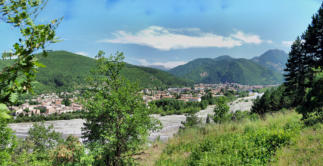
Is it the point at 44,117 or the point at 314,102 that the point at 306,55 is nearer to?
the point at 314,102

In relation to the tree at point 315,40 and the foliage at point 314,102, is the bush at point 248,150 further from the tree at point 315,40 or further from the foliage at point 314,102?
the tree at point 315,40

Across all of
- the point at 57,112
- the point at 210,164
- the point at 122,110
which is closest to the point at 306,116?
the point at 210,164

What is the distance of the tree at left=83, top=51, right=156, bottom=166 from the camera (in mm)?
6770

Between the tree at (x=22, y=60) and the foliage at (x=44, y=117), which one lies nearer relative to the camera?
the tree at (x=22, y=60)

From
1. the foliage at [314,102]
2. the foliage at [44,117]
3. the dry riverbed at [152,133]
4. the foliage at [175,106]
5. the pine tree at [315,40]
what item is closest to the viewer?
the foliage at [314,102]

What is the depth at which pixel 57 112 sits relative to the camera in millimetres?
80250

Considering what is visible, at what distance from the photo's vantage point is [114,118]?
7.00 metres

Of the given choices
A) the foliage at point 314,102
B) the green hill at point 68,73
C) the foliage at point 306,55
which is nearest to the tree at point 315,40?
the foliage at point 306,55

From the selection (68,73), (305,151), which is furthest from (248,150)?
(68,73)

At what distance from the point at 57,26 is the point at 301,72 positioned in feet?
125

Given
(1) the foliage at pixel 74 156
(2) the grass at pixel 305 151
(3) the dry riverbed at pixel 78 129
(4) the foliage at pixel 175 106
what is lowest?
(3) the dry riverbed at pixel 78 129

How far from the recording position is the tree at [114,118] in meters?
6.77

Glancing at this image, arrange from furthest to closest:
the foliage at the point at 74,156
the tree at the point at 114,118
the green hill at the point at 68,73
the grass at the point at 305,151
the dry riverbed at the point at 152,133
Answer: the green hill at the point at 68,73 → the dry riverbed at the point at 152,133 → the tree at the point at 114,118 → the foliage at the point at 74,156 → the grass at the point at 305,151

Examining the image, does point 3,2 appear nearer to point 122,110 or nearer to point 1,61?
point 1,61
